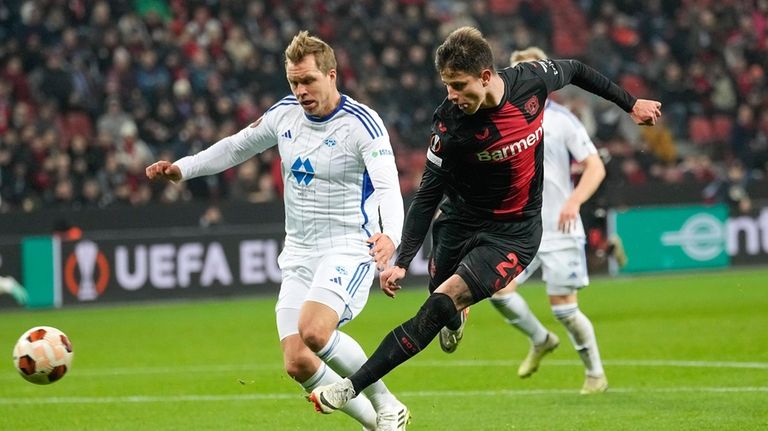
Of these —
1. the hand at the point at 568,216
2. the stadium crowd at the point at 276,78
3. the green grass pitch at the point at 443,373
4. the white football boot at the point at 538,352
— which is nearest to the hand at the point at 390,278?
the green grass pitch at the point at 443,373

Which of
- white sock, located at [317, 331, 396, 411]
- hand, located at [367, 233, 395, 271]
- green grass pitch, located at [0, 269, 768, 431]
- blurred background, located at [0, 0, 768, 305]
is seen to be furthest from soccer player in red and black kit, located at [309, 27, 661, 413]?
blurred background, located at [0, 0, 768, 305]

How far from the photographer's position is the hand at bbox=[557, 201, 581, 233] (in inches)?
370

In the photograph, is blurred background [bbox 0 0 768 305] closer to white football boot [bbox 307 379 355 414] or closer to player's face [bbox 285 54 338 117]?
player's face [bbox 285 54 338 117]

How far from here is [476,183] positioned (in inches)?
292

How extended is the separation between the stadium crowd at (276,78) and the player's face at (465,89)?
11335mm

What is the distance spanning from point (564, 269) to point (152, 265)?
33.5 ft

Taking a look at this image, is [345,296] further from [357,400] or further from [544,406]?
[544,406]

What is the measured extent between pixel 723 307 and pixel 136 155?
9.18m

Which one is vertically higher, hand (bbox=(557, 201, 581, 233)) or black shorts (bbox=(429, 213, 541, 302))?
black shorts (bbox=(429, 213, 541, 302))

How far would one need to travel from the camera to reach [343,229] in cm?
750

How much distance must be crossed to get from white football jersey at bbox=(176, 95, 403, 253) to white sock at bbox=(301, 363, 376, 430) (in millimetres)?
687

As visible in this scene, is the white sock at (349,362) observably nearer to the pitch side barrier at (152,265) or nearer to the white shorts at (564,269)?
the white shorts at (564,269)

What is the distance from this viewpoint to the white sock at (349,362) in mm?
7309

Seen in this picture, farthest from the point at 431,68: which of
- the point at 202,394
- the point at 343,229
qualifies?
the point at 343,229
